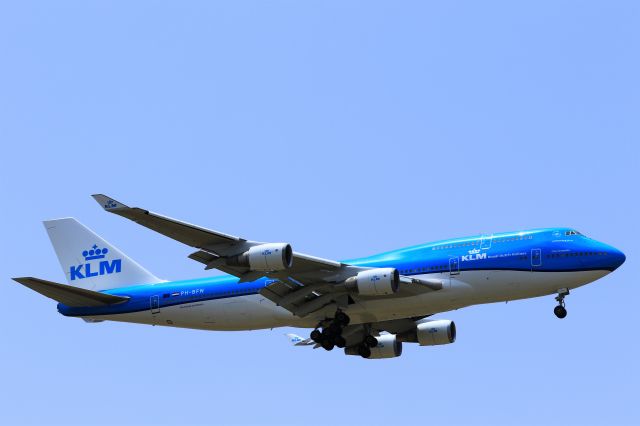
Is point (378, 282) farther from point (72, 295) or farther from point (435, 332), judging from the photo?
point (72, 295)

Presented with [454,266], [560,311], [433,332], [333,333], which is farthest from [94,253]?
[560,311]

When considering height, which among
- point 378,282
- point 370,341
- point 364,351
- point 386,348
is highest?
point 378,282

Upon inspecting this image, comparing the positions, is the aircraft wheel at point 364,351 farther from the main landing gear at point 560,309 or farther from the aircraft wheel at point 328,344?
the main landing gear at point 560,309

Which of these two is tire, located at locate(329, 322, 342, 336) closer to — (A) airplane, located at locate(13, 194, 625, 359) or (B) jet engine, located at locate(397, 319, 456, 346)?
(A) airplane, located at locate(13, 194, 625, 359)

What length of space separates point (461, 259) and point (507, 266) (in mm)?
1790

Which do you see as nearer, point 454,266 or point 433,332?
point 454,266

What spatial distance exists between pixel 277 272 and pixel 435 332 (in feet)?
32.9

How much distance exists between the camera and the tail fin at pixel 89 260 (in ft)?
170

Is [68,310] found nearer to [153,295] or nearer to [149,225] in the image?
[153,295]

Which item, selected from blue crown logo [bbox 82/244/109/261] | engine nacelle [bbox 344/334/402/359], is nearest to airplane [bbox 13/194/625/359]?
engine nacelle [bbox 344/334/402/359]

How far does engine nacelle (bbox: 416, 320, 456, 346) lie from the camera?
51219mm

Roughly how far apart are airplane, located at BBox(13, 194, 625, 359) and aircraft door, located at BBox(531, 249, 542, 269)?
38 mm

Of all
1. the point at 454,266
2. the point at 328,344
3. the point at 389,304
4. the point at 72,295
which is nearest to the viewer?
the point at 454,266

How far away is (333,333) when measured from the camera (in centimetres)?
4672
